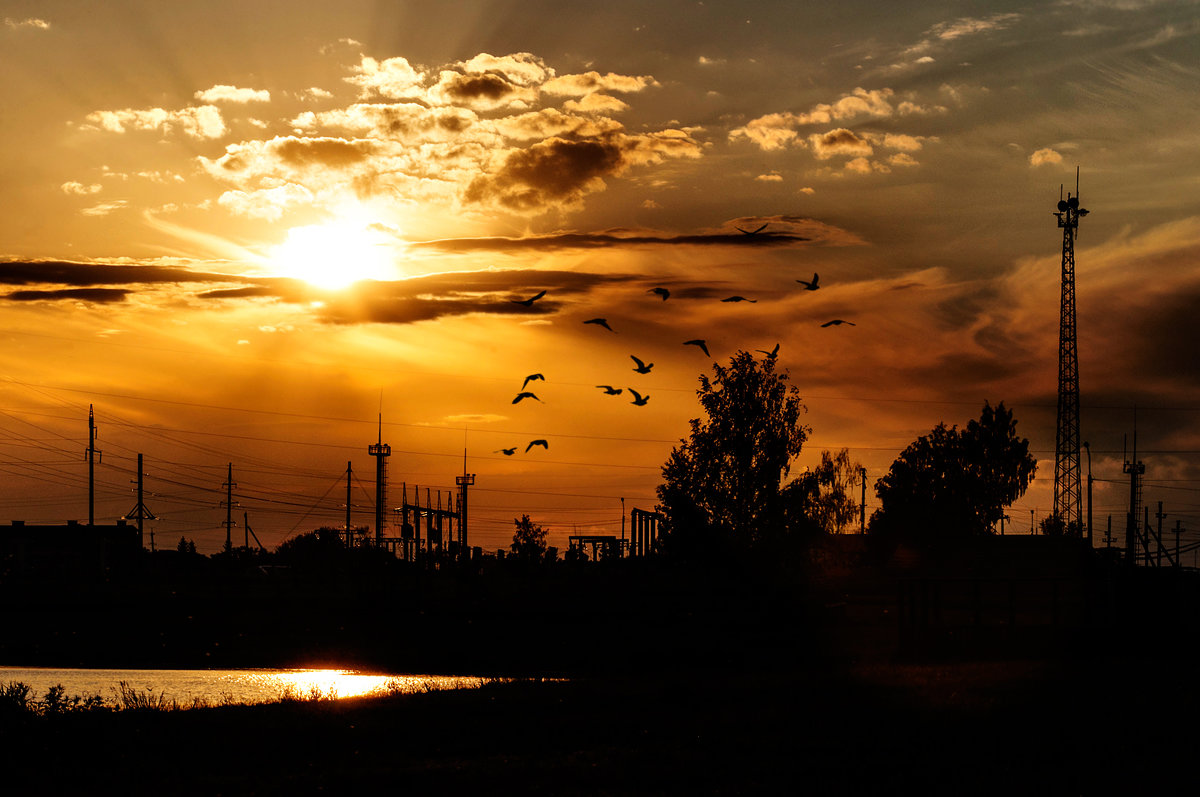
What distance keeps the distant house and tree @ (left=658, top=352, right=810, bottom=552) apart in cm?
7395

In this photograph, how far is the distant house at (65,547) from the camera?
4779 inches

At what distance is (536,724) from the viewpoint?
61.3ft

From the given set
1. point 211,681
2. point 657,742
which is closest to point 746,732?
point 657,742

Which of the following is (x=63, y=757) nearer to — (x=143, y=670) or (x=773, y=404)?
(x=143, y=670)

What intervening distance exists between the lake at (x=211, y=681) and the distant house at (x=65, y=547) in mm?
68215

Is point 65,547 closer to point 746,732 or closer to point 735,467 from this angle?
point 735,467

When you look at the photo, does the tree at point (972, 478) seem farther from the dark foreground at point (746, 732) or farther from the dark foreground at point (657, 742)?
the dark foreground at point (657, 742)

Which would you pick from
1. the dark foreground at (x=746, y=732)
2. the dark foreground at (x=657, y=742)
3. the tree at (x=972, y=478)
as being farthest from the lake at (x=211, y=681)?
the tree at (x=972, y=478)

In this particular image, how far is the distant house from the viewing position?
12138cm

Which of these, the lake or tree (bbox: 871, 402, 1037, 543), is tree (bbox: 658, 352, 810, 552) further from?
tree (bbox: 871, 402, 1037, 543)

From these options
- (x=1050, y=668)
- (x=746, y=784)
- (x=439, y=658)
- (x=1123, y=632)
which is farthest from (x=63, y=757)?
(x=439, y=658)

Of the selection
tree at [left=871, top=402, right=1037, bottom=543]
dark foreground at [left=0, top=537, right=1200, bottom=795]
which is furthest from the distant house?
dark foreground at [left=0, top=537, right=1200, bottom=795]

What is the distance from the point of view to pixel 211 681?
153ft

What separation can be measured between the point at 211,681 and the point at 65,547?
316 feet
